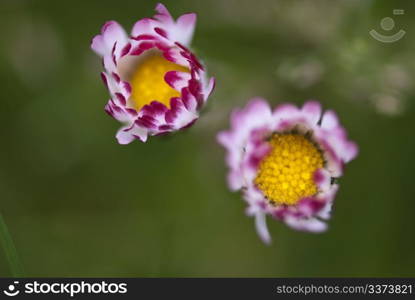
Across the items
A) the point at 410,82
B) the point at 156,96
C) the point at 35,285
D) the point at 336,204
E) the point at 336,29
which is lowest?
the point at 35,285

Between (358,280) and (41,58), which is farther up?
(41,58)

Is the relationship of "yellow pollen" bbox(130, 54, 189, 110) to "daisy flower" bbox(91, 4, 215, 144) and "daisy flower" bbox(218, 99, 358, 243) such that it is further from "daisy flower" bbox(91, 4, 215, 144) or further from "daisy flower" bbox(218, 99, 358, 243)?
"daisy flower" bbox(218, 99, 358, 243)

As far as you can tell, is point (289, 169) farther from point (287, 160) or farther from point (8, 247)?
point (8, 247)

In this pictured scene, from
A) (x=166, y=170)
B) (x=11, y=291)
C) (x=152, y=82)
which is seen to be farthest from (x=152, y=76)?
(x=166, y=170)

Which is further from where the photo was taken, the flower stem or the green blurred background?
the green blurred background

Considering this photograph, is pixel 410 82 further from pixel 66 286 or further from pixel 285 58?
pixel 66 286

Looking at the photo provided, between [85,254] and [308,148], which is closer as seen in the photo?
[308,148]

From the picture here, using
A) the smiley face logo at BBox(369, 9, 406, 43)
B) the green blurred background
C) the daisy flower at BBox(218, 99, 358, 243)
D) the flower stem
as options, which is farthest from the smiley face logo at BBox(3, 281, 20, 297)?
the smiley face logo at BBox(369, 9, 406, 43)

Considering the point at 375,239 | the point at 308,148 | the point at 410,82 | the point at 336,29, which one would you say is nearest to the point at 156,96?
the point at 308,148
